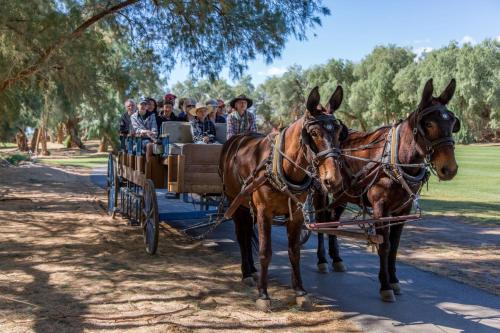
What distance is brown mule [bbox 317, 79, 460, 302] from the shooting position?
217 inches

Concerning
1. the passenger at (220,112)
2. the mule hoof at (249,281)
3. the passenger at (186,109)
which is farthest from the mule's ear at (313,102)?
the passenger at (220,112)

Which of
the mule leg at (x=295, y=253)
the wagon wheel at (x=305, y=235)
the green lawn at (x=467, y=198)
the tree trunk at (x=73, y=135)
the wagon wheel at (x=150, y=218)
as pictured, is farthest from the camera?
the tree trunk at (x=73, y=135)

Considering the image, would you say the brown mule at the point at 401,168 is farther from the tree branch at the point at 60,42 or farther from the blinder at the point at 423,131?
the tree branch at the point at 60,42

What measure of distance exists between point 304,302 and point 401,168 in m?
1.87

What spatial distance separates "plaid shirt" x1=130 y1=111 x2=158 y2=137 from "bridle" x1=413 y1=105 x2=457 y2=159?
476 cm

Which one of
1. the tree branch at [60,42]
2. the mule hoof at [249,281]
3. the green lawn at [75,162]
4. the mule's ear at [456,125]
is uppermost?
the tree branch at [60,42]

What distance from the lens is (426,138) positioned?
18.5 ft

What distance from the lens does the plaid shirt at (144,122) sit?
921cm

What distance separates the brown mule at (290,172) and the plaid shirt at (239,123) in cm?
132

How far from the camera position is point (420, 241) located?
9.64m

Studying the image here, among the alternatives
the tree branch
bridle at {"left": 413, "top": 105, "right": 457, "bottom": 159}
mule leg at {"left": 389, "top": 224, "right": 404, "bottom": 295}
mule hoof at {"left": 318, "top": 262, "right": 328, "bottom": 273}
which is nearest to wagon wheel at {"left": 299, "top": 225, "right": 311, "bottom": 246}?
mule hoof at {"left": 318, "top": 262, "right": 328, "bottom": 273}

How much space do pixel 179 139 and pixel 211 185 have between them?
1.36m

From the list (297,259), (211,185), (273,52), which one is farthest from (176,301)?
(273,52)

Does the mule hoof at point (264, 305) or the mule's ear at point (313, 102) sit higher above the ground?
the mule's ear at point (313, 102)
